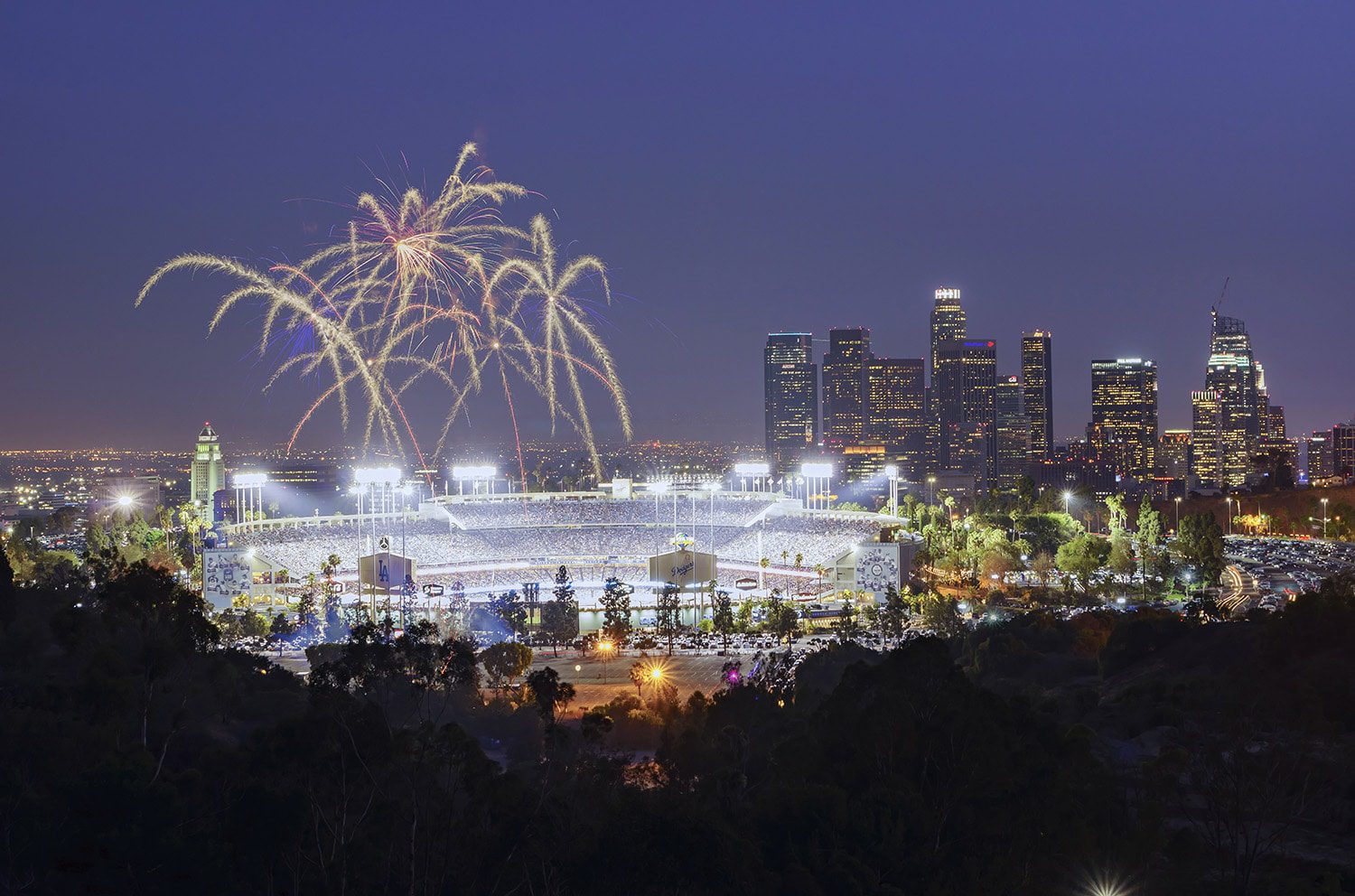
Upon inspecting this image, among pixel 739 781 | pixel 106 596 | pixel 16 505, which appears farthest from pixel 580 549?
pixel 16 505

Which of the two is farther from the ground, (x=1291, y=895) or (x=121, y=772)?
(x=121, y=772)

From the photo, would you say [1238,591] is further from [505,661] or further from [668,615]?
[505,661]

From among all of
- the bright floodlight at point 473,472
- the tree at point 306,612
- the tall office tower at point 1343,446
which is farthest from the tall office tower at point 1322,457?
the tree at point 306,612

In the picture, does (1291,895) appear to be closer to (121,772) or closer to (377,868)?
(377,868)

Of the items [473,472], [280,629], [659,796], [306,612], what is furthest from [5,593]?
[473,472]

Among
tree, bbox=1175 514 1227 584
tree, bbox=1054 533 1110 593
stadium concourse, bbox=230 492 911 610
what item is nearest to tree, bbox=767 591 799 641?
stadium concourse, bbox=230 492 911 610

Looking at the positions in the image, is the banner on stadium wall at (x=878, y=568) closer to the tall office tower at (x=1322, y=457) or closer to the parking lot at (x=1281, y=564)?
the parking lot at (x=1281, y=564)
